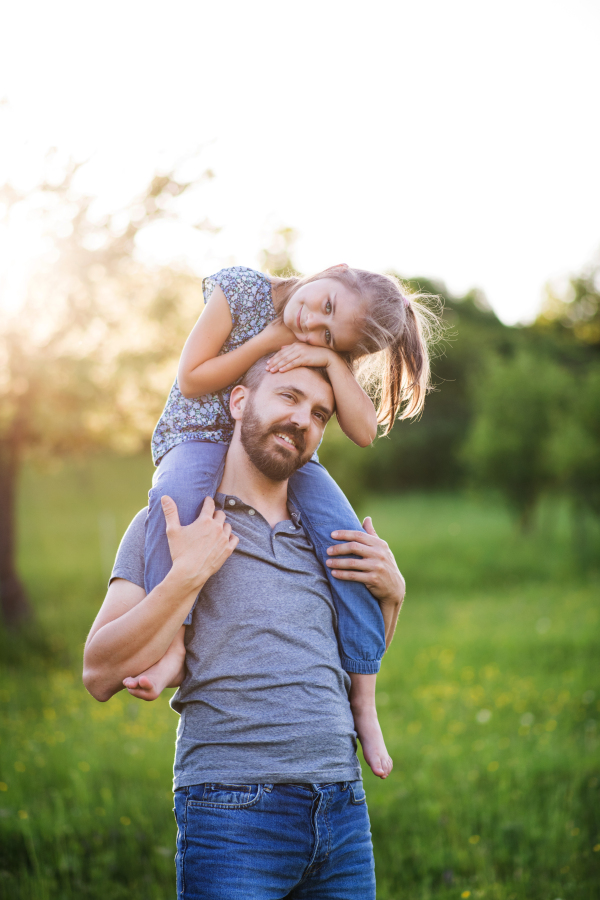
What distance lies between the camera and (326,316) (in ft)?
7.91

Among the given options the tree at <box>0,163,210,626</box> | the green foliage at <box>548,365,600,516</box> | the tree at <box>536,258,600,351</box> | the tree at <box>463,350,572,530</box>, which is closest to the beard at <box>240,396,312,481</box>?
the tree at <box>0,163,210,626</box>

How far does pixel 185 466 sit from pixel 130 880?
2.93 m

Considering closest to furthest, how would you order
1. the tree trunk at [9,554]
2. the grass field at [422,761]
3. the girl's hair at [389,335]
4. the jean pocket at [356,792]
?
1. the jean pocket at [356,792]
2. the girl's hair at [389,335]
3. the grass field at [422,761]
4. the tree trunk at [9,554]

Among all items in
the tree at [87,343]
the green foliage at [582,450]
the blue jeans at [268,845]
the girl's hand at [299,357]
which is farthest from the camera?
the green foliage at [582,450]

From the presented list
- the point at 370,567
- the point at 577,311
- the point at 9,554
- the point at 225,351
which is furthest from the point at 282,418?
the point at 577,311

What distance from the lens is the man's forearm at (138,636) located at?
201 centimetres

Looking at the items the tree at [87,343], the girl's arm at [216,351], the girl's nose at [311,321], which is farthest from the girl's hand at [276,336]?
the tree at [87,343]

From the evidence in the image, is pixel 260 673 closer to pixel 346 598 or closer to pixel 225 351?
pixel 346 598

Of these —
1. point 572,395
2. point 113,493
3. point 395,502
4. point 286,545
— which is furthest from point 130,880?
point 395,502

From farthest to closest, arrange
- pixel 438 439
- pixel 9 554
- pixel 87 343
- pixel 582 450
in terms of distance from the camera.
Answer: pixel 438 439, pixel 582 450, pixel 9 554, pixel 87 343

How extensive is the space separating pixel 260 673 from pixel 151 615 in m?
0.38

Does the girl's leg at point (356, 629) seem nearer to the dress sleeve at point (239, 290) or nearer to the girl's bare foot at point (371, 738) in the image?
the girl's bare foot at point (371, 738)

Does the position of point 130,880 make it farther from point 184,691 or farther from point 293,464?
point 293,464

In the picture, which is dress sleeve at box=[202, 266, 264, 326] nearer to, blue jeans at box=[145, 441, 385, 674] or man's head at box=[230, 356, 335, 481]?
man's head at box=[230, 356, 335, 481]
